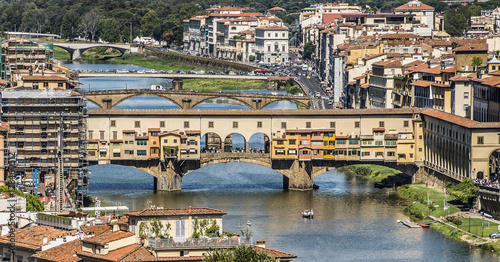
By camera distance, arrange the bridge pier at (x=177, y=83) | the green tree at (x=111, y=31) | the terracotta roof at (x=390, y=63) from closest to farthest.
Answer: the terracotta roof at (x=390, y=63) < the bridge pier at (x=177, y=83) < the green tree at (x=111, y=31)

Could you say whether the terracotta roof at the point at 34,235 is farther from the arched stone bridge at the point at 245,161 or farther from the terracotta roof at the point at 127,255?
the arched stone bridge at the point at 245,161

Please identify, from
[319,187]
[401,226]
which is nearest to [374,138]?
[319,187]

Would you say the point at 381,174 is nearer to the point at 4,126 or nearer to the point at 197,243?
the point at 4,126

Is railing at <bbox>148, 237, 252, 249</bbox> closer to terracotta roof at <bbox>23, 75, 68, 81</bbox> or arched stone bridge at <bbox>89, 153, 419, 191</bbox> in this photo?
arched stone bridge at <bbox>89, 153, 419, 191</bbox>

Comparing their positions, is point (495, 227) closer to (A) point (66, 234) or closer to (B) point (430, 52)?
(A) point (66, 234)

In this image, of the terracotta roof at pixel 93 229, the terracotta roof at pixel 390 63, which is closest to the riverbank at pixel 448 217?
the terracotta roof at pixel 390 63

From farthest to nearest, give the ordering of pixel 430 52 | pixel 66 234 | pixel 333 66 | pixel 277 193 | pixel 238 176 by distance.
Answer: pixel 333 66, pixel 430 52, pixel 238 176, pixel 277 193, pixel 66 234

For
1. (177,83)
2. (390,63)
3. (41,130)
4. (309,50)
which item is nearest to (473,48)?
(390,63)
